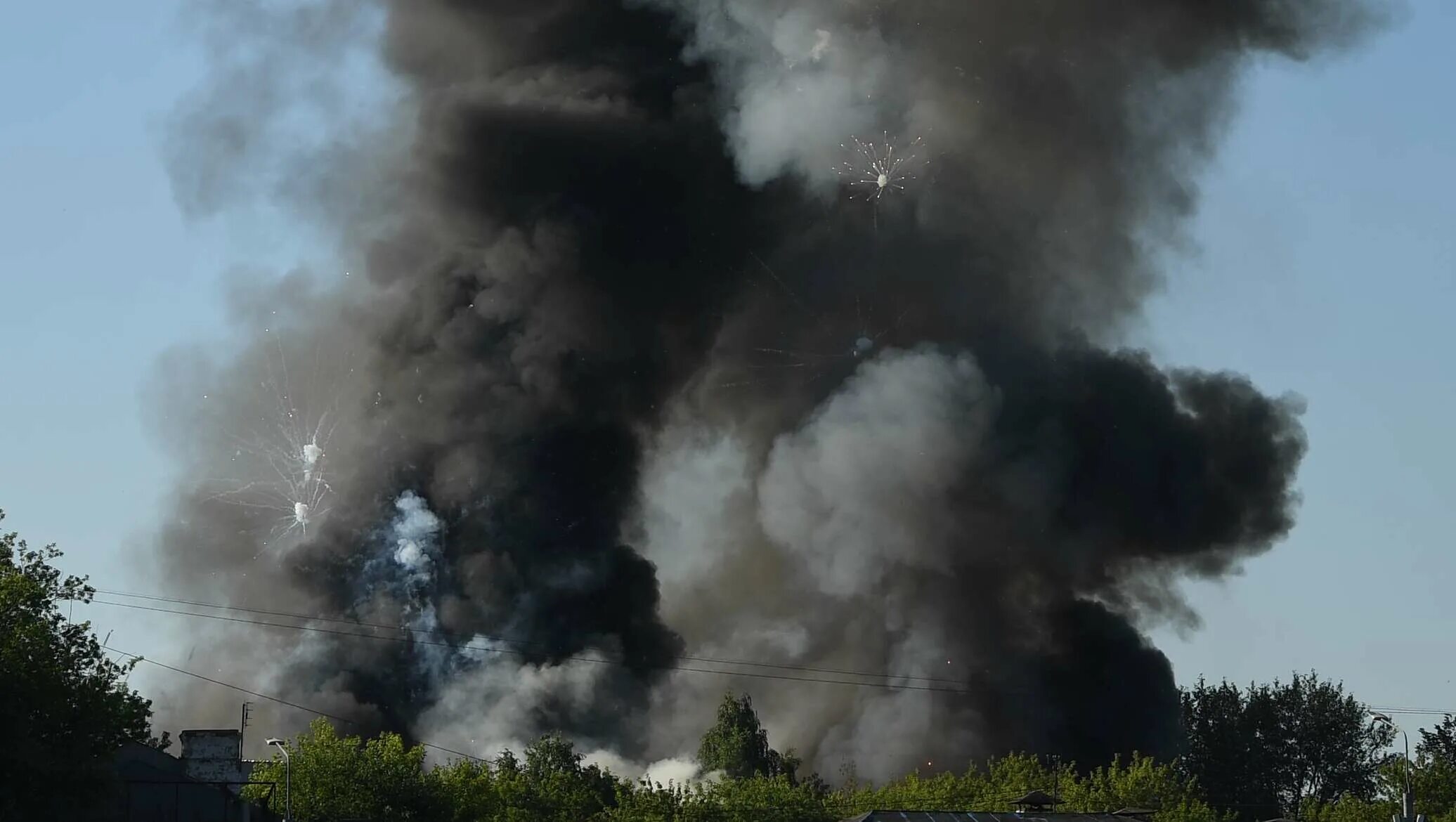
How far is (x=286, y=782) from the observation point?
75.4 metres

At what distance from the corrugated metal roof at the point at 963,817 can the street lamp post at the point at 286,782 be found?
22851mm

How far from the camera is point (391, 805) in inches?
3157

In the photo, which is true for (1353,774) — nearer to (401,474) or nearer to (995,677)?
(995,677)

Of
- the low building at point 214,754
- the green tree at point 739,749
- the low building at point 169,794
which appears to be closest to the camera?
the low building at point 169,794

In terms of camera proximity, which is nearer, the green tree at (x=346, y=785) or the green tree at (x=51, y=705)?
the green tree at (x=51, y=705)

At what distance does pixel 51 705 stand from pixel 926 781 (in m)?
57.1

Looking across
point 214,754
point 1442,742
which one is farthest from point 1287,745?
point 214,754

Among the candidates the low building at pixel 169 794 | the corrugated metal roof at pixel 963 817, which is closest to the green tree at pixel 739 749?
the corrugated metal roof at pixel 963 817

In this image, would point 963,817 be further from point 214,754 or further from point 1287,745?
point 1287,745

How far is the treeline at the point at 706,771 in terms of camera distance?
194 ft

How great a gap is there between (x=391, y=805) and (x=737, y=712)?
120 ft

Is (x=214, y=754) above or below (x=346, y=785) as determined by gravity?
above

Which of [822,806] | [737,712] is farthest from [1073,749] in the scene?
[822,806]

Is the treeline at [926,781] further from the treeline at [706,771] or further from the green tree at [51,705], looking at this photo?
the green tree at [51,705]
